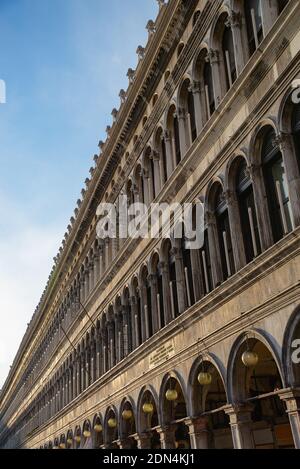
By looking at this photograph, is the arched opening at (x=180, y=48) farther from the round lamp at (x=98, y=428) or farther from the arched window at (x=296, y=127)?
the round lamp at (x=98, y=428)

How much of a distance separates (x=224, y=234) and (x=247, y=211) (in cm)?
120

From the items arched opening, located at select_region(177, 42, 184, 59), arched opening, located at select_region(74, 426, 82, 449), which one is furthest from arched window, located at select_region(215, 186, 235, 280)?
arched opening, located at select_region(74, 426, 82, 449)

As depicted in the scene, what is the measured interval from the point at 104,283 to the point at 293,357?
57.6 ft

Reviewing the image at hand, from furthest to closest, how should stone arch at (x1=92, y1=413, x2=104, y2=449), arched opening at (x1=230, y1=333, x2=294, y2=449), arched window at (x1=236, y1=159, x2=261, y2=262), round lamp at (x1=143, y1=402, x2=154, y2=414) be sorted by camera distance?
stone arch at (x1=92, y1=413, x2=104, y2=449) < round lamp at (x1=143, y1=402, x2=154, y2=414) < arched opening at (x1=230, y1=333, x2=294, y2=449) < arched window at (x1=236, y1=159, x2=261, y2=262)

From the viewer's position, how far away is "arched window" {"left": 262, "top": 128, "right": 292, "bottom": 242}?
1311 cm

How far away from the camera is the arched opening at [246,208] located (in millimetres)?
14430

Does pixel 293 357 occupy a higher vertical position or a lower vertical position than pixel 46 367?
lower

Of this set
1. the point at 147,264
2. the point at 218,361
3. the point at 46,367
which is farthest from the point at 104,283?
the point at 46,367

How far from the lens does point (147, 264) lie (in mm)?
21797

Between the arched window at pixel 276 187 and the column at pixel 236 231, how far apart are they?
4.44 feet

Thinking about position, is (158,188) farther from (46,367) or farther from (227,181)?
(46,367)

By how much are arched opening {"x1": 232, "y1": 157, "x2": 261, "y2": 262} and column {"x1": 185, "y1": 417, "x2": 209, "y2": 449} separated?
512 centimetres

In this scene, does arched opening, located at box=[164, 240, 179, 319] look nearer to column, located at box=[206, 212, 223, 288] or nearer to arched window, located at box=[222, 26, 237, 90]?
column, located at box=[206, 212, 223, 288]
